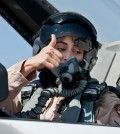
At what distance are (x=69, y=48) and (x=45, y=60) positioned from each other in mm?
506

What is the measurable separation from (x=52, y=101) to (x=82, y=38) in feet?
1.17

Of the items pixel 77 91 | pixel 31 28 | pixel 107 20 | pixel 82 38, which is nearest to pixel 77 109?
pixel 77 91

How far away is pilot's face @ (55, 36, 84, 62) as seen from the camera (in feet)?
8.53

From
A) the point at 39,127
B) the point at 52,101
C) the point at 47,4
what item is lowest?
the point at 52,101

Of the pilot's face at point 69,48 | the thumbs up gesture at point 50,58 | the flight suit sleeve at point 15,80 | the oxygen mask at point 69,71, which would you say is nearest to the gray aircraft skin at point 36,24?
the pilot's face at point 69,48

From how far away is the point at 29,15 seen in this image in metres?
3.45

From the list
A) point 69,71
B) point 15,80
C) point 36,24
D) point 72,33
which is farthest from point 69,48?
point 36,24

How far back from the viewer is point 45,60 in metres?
2.13

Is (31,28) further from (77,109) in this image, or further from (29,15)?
(77,109)

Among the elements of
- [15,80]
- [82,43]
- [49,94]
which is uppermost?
[82,43]

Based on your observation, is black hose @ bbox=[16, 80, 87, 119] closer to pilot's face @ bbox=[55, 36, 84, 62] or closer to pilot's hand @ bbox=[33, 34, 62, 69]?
pilot's face @ bbox=[55, 36, 84, 62]

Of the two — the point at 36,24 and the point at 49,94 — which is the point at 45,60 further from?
the point at 36,24

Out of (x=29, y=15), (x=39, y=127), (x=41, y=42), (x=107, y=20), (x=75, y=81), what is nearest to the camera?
(x=39, y=127)

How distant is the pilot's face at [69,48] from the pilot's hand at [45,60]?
0.34m
